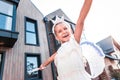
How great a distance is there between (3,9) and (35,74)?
13.5 ft

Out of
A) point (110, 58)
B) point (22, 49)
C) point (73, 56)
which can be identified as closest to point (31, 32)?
point (22, 49)

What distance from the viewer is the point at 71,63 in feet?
4.02

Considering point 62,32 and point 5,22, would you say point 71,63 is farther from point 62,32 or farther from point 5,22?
point 5,22

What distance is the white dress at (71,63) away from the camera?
1206 mm

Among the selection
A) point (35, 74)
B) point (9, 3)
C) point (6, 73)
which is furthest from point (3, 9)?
point (35, 74)

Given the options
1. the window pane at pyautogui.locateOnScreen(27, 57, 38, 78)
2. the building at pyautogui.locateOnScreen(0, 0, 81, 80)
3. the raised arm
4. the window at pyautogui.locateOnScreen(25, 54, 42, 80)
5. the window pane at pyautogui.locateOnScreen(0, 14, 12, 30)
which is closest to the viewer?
the raised arm

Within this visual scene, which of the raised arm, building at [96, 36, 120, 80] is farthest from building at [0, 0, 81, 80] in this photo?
building at [96, 36, 120, 80]

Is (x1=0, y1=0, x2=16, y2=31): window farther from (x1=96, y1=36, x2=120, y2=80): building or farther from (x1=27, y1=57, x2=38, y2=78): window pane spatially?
(x1=96, y1=36, x2=120, y2=80): building

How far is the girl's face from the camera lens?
1.38 meters

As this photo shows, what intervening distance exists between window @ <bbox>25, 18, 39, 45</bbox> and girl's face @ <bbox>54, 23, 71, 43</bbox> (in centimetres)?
766

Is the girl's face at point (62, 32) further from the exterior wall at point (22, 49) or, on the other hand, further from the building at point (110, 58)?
the building at point (110, 58)

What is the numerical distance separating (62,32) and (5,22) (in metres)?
6.57

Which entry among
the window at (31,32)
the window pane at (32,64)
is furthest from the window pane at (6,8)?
the window pane at (32,64)

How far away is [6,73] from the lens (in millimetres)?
6723
